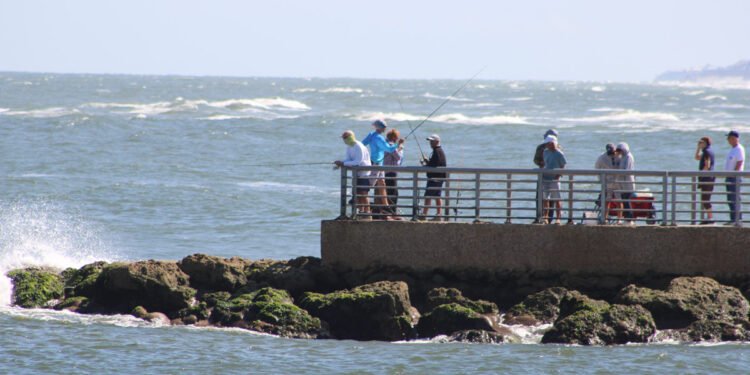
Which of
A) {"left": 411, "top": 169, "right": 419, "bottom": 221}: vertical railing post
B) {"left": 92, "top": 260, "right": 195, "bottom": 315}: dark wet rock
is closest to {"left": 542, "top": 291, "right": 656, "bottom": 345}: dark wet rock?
{"left": 411, "top": 169, "right": 419, "bottom": 221}: vertical railing post

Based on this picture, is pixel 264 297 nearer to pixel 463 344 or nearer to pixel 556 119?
pixel 463 344

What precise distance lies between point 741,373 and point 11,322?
8.73 metres

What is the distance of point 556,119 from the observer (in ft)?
206

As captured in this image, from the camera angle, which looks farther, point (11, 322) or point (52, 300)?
point (52, 300)

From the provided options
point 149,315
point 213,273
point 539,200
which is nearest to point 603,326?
point 539,200

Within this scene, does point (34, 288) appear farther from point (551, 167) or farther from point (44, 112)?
point (44, 112)

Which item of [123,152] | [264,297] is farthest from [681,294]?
[123,152]

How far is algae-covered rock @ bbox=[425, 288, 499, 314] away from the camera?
1139cm

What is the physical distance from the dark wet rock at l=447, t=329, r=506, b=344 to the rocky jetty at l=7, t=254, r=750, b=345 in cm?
1

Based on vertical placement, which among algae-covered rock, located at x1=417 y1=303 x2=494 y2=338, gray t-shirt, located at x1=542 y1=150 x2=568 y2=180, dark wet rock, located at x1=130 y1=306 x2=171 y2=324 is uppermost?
gray t-shirt, located at x1=542 y1=150 x2=568 y2=180

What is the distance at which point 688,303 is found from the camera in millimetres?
10773

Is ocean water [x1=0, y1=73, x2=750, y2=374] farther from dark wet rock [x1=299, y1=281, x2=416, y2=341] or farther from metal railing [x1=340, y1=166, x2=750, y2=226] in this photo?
metal railing [x1=340, y1=166, x2=750, y2=226]

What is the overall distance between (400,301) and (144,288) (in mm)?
3407

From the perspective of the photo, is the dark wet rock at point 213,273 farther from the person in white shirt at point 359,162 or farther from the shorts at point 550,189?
the shorts at point 550,189
